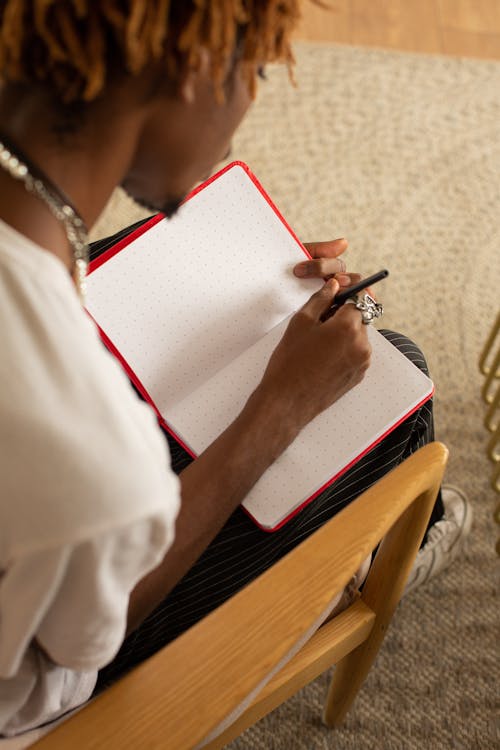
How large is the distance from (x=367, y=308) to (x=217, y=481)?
248 mm

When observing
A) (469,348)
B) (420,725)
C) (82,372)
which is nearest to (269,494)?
(82,372)

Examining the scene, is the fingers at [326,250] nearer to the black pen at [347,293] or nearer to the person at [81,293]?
the black pen at [347,293]

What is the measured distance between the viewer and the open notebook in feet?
2.69

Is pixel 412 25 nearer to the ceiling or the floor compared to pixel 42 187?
nearer to the floor

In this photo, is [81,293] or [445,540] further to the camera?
[445,540]

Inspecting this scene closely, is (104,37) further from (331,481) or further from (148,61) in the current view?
(331,481)

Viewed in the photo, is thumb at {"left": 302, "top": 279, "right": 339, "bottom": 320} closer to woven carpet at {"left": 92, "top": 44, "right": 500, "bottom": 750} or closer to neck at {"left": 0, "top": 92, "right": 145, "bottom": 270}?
neck at {"left": 0, "top": 92, "right": 145, "bottom": 270}

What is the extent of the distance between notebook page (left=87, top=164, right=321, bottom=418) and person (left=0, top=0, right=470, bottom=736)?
0.66 feet

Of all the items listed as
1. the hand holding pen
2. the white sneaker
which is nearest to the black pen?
the hand holding pen

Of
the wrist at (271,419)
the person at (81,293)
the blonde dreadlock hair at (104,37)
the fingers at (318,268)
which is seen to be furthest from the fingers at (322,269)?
the blonde dreadlock hair at (104,37)

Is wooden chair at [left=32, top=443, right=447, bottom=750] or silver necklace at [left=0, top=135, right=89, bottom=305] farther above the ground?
silver necklace at [left=0, top=135, right=89, bottom=305]

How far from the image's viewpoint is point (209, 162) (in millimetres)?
633

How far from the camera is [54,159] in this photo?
0.55 m

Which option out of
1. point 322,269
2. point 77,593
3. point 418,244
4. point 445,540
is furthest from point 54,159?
point 418,244
